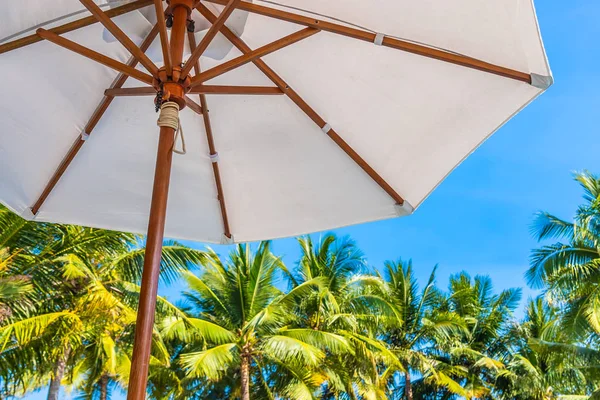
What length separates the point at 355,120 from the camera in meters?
3.51

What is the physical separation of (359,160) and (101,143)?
1.68 m

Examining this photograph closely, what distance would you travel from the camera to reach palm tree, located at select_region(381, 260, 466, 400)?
67.6 ft

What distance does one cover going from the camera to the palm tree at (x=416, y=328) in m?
20.6

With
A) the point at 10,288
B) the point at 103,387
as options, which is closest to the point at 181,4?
the point at 10,288

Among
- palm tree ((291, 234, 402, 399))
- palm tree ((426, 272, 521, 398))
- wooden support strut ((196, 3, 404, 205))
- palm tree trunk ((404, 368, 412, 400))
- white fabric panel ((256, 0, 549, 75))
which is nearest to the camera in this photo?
white fabric panel ((256, 0, 549, 75))

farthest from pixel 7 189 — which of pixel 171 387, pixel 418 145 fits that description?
pixel 171 387

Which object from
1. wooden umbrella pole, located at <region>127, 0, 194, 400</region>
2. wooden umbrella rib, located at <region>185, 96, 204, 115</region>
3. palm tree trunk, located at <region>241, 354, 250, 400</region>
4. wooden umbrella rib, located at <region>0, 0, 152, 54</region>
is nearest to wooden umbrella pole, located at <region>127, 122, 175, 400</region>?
wooden umbrella pole, located at <region>127, 0, 194, 400</region>

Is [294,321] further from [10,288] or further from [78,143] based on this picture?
[78,143]

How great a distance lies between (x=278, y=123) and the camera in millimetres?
3699

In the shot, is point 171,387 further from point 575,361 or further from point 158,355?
point 575,361

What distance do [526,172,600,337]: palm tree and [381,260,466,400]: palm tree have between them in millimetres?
6668

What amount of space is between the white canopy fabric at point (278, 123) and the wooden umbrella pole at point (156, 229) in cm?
53

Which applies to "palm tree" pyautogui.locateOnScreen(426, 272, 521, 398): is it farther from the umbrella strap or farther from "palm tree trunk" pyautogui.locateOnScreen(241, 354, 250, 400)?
the umbrella strap

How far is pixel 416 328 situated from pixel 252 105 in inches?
768
